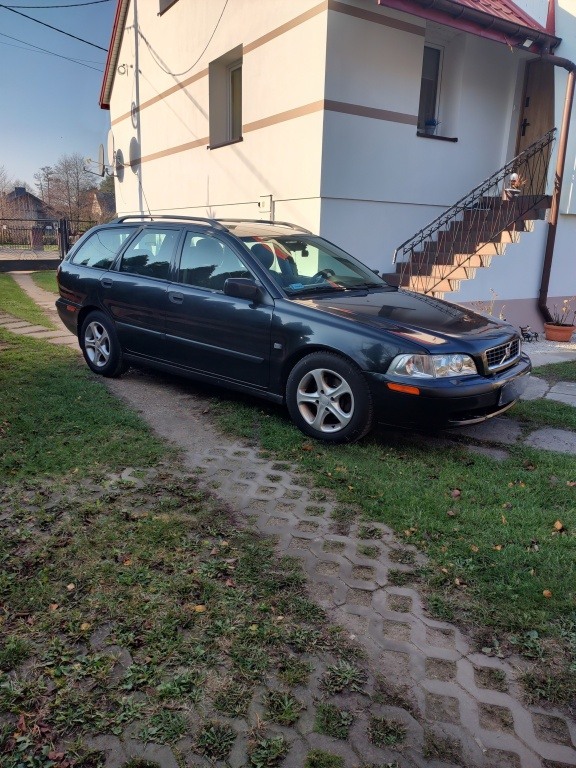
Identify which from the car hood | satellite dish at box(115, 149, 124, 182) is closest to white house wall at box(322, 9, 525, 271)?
the car hood

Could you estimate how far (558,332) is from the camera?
9164mm

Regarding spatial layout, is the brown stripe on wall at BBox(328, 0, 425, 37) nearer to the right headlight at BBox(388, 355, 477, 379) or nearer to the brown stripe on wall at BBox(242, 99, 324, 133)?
the brown stripe on wall at BBox(242, 99, 324, 133)

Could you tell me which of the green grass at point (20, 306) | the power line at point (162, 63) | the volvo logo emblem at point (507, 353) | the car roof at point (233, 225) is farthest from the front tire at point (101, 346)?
the power line at point (162, 63)

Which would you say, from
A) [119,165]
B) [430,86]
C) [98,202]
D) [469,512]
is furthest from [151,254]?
[98,202]

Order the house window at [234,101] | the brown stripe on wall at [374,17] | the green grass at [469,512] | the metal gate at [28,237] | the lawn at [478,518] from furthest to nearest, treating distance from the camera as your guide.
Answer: the metal gate at [28,237] < the house window at [234,101] < the brown stripe on wall at [374,17] < the green grass at [469,512] < the lawn at [478,518]

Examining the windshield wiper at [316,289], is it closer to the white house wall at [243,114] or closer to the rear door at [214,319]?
the rear door at [214,319]

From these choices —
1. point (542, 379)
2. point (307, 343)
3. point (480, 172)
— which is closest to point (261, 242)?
point (307, 343)

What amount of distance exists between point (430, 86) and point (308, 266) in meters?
6.55

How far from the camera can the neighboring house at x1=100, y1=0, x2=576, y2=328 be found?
323 inches

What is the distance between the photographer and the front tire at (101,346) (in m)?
6.08

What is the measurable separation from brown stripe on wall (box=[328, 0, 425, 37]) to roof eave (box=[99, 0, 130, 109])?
32.0ft

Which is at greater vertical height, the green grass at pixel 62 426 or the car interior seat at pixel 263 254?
the car interior seat at pixel 263 254

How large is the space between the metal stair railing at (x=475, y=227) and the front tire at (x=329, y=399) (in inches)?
191

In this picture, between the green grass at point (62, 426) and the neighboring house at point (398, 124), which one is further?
the neighboring house at point (398, 124)
